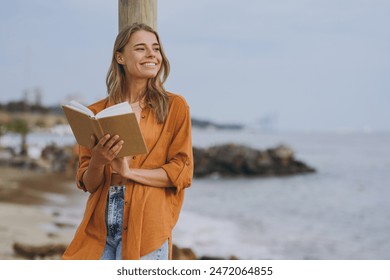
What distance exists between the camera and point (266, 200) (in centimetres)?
1811

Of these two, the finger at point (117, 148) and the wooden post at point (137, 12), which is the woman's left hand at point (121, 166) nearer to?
the finger at point (117, 148)

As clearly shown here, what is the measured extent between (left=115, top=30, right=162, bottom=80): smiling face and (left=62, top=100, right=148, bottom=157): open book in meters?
0.19

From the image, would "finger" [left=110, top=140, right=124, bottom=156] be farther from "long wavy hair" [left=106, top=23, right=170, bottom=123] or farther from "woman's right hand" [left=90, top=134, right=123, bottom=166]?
"long wavy hair" [left=106, top=23, right=170, bottom=123]

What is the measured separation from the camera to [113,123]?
6.26 feet

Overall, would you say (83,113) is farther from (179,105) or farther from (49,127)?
(49,127)

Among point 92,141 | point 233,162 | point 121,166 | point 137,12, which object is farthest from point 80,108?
point 233,162

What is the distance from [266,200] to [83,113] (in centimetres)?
1641

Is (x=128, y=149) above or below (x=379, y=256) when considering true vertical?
above

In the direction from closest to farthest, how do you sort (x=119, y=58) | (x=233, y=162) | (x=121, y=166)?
1. (x=121, y=166)
2. (x=119, y=58)
3. (x=233, y=162)

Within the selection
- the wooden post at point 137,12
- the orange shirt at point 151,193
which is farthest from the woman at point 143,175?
the wooden post at point 137,12

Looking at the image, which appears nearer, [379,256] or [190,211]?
[379,256]

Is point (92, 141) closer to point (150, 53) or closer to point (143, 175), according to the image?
point (143, 175)

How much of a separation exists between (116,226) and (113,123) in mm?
339
